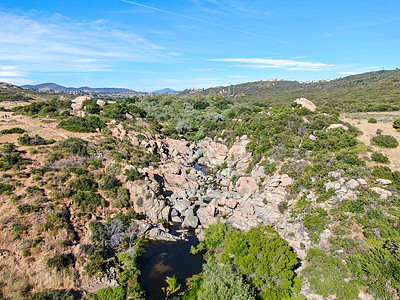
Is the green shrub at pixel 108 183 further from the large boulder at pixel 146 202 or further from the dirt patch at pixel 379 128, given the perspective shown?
the dirt patch at pixel 379 128

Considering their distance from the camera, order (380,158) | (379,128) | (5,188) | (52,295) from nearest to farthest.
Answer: (52,295), (5,188), (380,158), (379,128)

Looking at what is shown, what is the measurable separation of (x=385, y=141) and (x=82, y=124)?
48525mm

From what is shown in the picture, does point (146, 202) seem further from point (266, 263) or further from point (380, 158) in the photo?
point (380, 158)

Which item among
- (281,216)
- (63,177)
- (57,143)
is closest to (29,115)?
(57,143)

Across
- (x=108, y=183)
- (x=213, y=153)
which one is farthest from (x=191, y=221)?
(x=213, y=153)

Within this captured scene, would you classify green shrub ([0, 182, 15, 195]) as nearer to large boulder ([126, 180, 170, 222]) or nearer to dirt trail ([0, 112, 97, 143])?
dirt trail ([0, 112, 97, 143])

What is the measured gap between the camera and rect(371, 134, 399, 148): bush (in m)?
28.3

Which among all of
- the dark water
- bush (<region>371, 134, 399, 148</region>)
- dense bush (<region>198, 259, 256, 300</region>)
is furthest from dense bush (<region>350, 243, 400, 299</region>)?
bush (<region>371, 134, 399, 148</region>)

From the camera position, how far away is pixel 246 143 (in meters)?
42.7

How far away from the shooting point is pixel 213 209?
27.8m

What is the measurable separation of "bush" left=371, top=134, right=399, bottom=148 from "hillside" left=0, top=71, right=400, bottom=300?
0.67 ft

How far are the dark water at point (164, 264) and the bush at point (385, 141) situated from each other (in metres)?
28.0

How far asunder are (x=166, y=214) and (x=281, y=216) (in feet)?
47.9

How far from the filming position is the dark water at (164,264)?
715 inches
